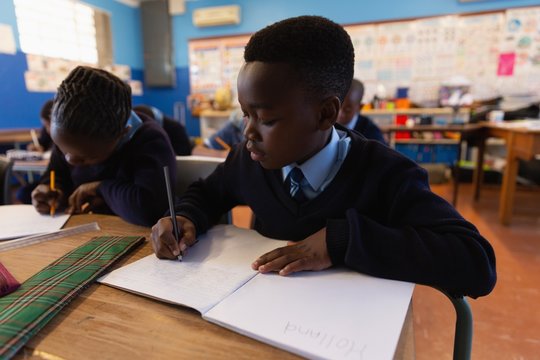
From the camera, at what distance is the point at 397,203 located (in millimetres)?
649

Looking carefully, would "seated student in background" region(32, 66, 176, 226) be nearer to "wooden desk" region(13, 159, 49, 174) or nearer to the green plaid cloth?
the green plaid cloth

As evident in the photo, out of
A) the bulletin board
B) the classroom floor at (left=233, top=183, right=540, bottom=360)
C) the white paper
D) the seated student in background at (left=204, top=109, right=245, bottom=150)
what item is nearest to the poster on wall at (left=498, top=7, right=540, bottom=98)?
the bulletin board

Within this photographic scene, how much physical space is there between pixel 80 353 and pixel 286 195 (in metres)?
0.46

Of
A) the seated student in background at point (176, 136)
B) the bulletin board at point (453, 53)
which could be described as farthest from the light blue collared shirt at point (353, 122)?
the bulletin board at point (453, 53)

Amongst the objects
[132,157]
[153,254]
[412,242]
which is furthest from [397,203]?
[132,157]

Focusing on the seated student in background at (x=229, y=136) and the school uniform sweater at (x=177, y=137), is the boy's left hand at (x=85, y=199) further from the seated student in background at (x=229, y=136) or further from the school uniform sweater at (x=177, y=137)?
the seated student in background at (x=229, y=136)

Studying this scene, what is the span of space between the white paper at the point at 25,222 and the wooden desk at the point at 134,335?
1.32ft

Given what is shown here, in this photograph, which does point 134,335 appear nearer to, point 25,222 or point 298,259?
point 298,259

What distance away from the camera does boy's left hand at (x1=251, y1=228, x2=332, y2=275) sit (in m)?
0.56

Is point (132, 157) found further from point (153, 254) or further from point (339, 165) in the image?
point (339, 165)

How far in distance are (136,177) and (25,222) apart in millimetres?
289

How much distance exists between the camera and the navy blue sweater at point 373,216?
1.81ft

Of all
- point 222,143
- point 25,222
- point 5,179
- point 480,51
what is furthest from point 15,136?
point 480,51

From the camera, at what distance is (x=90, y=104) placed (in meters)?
0.85
